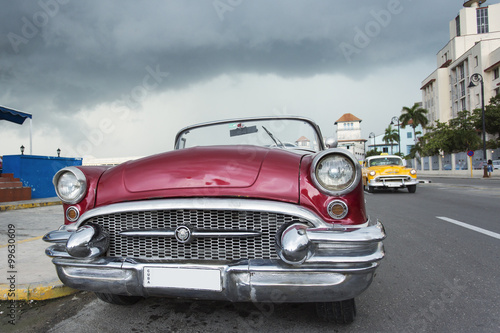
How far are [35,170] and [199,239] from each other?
10.9 meters

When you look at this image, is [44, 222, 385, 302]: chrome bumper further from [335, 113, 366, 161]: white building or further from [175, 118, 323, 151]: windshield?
[335, 113, 366, 161]: white building

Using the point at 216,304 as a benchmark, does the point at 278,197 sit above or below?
above

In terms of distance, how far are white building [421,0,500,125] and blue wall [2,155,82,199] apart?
4282 centimetres

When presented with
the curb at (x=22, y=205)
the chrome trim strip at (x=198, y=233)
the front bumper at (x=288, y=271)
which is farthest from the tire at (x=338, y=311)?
the curb at (x=22, y=205)

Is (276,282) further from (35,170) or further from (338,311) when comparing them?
(35,170)

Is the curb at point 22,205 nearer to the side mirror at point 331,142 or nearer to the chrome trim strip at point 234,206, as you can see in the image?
the chrome trim strip at point 234,206

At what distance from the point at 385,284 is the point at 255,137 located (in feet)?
5.33

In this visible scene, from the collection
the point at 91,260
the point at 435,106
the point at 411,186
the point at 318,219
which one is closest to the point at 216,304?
the point at 91,260

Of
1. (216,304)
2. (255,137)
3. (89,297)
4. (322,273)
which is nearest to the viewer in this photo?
(322,273)

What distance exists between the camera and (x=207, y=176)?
1.89 meters

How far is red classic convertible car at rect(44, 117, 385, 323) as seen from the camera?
169 centimetres

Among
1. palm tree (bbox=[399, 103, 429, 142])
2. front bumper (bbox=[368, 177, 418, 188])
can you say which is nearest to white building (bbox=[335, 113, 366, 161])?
palm tree (bbox=[399, 103, 429, 142])

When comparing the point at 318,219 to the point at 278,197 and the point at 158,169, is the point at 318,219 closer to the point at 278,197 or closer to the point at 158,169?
the point at 278,197

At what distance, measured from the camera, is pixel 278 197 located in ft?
5.98
